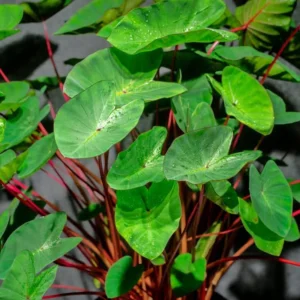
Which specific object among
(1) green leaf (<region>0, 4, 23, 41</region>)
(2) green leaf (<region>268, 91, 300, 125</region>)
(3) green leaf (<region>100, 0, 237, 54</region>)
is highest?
(1) green leaf (<region>0, 4, 23, 41</region>)

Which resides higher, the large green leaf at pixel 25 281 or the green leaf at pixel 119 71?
the green leaf at pixel 119 71

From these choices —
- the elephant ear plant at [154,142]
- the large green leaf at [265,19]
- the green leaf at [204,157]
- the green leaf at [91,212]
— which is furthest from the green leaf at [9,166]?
the large green leaf at [265,19]

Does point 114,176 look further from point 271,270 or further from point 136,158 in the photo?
point 271,270

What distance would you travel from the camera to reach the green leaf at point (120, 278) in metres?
0.79

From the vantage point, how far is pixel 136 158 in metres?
0.77

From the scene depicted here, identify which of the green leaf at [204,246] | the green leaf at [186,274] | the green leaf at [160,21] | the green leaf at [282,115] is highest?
the green leaf at [160,21]

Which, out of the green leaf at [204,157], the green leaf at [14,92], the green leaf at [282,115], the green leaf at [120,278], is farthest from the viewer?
the green leaf at [14,92]

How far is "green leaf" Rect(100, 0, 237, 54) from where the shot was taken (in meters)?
0.82

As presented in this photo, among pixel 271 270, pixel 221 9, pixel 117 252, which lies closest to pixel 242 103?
pixel 221 9

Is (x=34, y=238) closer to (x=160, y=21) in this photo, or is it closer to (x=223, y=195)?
(x=223, y=195)

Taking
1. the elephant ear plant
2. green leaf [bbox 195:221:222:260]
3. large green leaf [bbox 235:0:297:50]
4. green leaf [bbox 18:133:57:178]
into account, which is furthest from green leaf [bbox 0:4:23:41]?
green leaf [bbox 195:221:222:260]

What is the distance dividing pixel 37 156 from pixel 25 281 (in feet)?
0.81

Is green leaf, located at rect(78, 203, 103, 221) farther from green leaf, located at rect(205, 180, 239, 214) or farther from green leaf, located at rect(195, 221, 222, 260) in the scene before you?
green leaf, located at rect(205, 180, 239, 214)

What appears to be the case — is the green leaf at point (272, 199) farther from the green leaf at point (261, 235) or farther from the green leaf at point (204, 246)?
the green leaf at point (204, 246)
